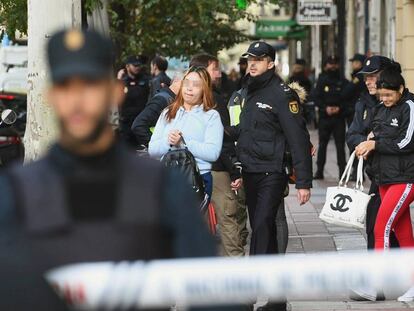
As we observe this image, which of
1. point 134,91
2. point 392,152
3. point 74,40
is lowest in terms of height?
point 134,91

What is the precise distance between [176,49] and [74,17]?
436 inches

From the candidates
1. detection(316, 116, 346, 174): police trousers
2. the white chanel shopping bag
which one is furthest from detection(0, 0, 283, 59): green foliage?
the white chanel shopping bag

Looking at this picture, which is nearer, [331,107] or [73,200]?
[73,200]

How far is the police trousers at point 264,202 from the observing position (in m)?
8.89

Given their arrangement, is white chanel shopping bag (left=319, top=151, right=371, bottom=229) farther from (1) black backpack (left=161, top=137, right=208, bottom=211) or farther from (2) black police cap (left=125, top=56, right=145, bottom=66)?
(2) black police cap (left=125, top=56, right=145, bottom=66)

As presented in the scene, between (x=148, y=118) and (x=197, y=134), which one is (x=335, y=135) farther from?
(x=197, y=134)

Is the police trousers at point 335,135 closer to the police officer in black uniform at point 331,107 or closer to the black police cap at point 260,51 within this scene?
the police officer in black uniform at point 331,107

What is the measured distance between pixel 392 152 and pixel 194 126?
58.6 inches

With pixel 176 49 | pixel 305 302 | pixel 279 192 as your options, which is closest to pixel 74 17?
pixel 279 192

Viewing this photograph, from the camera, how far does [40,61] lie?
9.52 meters

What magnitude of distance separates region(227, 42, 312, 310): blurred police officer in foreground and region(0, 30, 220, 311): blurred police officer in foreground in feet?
18.4

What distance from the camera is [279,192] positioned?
8953mm

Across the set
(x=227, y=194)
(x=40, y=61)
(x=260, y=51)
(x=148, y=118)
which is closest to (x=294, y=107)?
(x=260, y=51)

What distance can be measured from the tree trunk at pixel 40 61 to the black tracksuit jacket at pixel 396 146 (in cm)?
237
